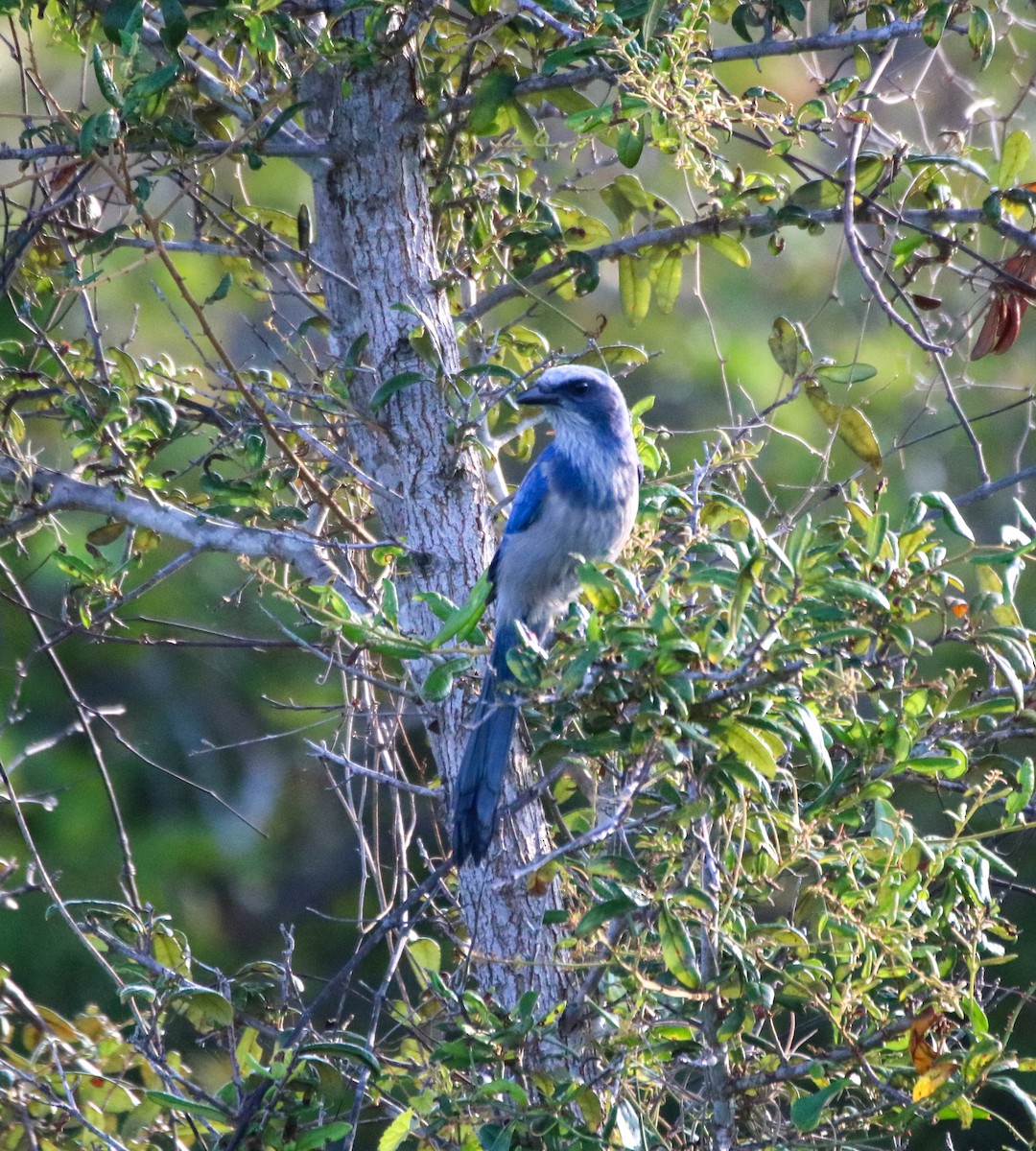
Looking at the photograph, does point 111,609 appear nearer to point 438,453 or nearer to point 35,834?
point 438,453

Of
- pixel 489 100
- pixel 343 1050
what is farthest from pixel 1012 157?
pixel 343 1050

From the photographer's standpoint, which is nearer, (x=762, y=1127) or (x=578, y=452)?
(x=762, y=1127)

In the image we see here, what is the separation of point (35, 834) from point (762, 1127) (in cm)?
435

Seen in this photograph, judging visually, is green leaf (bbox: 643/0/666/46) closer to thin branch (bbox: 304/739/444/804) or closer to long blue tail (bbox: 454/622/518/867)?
long blue tail (bbox: 454/622/518/867)

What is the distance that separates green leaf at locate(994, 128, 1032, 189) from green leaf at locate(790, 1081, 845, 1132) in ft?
6.63

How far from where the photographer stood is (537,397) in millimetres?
3629

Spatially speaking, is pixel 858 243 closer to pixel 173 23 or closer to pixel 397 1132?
pixel 173 23

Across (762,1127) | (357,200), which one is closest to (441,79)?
(357,200)

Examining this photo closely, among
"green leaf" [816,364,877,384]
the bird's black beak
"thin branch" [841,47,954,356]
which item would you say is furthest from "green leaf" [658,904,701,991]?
the bird's black beak

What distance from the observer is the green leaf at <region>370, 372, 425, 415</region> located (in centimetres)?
311

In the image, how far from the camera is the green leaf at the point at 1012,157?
9.75ft

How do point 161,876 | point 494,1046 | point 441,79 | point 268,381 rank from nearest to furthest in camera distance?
point 494,1046
point 441,79
point 268,381
point 161,876

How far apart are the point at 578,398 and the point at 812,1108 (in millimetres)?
2063

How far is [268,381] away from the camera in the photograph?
3.70 meters
